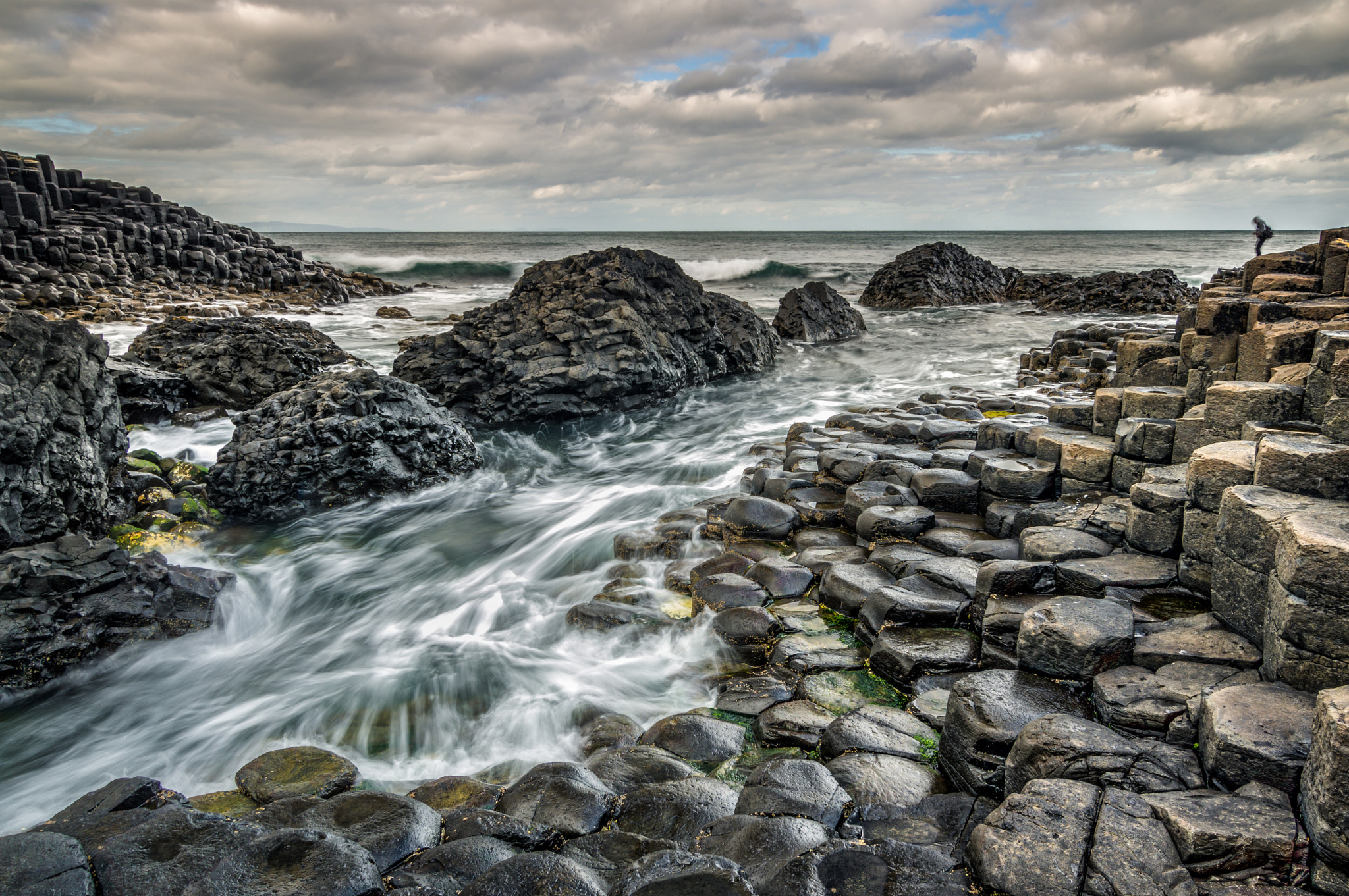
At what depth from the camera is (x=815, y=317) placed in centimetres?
1820

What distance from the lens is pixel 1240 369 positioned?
486cm

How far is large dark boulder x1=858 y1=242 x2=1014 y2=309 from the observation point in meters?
25.7

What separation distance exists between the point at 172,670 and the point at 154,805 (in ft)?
7.01

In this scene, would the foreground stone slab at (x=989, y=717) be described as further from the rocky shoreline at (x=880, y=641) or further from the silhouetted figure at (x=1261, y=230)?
the silhouetted figure at (x=1261, y=230)

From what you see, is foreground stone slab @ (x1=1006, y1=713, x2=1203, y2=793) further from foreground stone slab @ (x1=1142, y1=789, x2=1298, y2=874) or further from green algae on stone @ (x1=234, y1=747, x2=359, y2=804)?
green algae on stone @ (x1=234, y1=747, x2=359, y2=804)

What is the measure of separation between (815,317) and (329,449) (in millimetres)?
13604

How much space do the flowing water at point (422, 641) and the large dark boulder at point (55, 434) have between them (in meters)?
0.89

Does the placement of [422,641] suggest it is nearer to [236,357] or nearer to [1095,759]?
[1095,759]

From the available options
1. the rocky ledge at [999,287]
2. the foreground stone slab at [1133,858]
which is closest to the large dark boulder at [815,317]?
the rocky ledge at [999,287]

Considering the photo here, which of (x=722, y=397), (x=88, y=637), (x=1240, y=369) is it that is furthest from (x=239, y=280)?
(x=1240, y=369)

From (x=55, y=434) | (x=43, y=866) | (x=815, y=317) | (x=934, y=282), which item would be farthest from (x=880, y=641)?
(x=934, y=282)

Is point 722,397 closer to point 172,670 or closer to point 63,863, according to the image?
point 172,670

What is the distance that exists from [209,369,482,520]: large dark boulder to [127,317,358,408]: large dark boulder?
2.52 metres

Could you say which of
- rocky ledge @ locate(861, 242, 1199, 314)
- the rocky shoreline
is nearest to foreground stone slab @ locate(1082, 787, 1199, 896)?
the rocky shoreline
